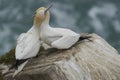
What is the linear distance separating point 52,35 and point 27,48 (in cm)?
43

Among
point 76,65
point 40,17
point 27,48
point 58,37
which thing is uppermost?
point 40,17

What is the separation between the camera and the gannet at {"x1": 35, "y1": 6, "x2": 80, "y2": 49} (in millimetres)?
9047

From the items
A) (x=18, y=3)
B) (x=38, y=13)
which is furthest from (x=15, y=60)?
(x=18, y=3)

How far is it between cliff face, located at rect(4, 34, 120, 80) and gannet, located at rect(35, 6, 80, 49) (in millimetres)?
108

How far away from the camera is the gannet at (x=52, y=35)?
356 inches

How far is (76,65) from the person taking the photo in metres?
8.84

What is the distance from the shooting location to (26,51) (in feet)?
30.0

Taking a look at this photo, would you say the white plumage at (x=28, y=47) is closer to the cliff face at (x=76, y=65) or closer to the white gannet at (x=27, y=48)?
the white gannet at (x=27, y=48)

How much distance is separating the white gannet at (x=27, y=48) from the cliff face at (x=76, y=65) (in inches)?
3.9

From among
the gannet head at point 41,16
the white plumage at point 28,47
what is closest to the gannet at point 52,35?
the gannet head at point 41,16

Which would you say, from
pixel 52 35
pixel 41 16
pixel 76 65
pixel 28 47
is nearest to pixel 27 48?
pixel 28 47

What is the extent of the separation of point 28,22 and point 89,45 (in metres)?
8.83

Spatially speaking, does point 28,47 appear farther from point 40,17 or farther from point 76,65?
point 76,65

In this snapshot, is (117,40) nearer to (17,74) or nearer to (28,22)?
(28,22)
